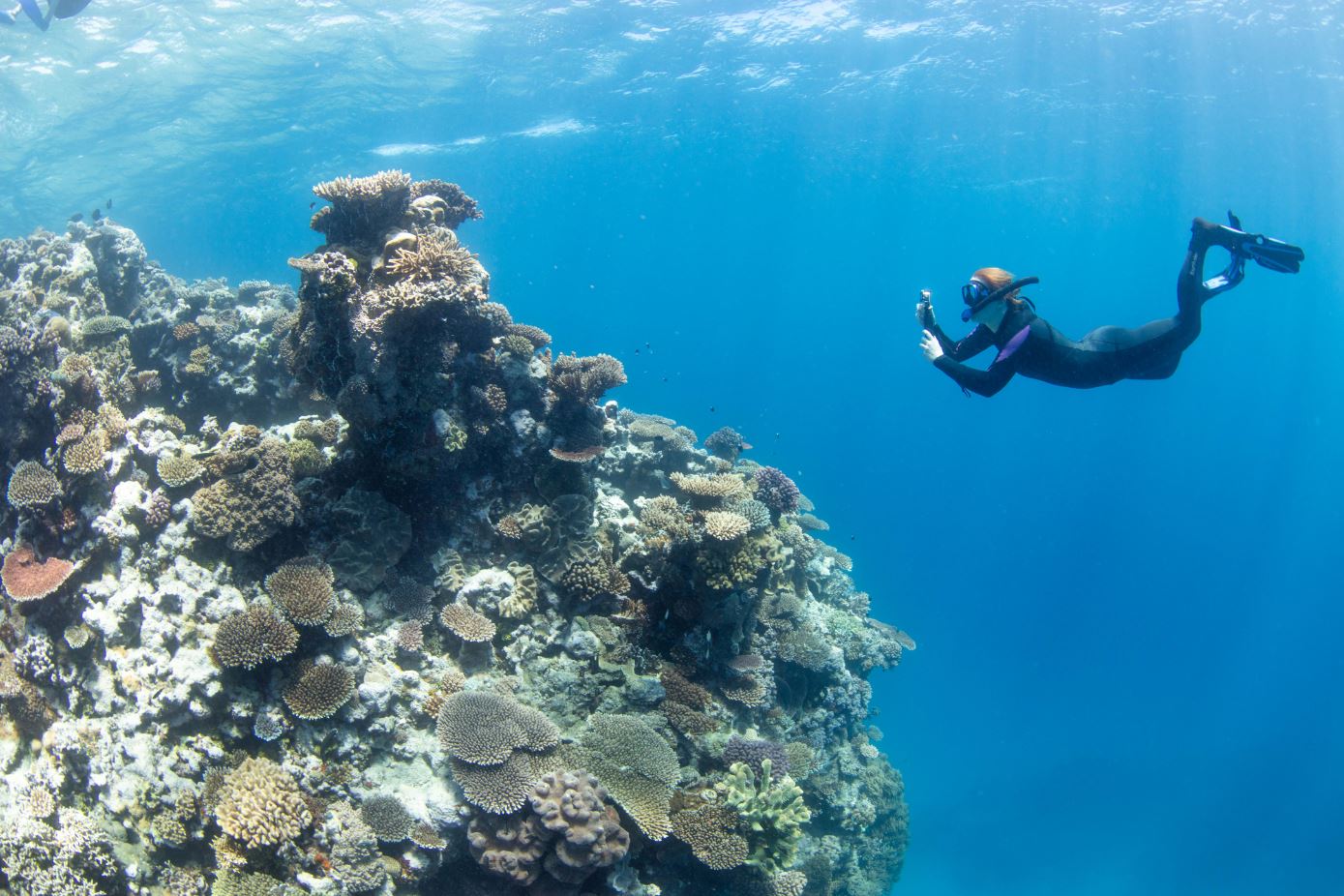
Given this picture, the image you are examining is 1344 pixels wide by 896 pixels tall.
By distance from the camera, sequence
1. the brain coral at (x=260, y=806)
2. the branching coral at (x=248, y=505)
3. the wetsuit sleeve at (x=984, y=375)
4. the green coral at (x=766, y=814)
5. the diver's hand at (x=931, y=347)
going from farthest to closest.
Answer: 1. the wetsuit sleeve at (x=984, y=375)
2. the diver's hand at (x=931, y=347)
3. the branching coral at (x=248, y=505)
4. the green coral at (x=766, y=814)
5. the brain coral at (x=260, y=806)

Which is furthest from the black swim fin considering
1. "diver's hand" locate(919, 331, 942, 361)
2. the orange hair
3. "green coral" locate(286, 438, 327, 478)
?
A: "green coral" locate(286, 438, 327, 478)

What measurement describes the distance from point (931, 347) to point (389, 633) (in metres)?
8.02

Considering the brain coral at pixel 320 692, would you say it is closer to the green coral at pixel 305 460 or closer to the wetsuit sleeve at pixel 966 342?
the green coral at pixel 305 460

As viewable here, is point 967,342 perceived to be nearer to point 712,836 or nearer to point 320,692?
point 712,836

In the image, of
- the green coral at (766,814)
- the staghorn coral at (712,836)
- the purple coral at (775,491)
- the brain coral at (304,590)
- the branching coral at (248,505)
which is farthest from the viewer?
the purple coral at (775,491)

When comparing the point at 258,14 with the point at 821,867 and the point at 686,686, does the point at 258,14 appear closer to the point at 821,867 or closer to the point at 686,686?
the point at 686,686

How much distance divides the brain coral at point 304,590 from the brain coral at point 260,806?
5.02 feet

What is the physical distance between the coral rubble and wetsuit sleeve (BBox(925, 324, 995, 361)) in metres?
3.65

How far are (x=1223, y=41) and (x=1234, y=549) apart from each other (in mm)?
94357

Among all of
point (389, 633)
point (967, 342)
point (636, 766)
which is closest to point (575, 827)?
point (636, 766)

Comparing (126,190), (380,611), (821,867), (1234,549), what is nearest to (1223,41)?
(821,867)

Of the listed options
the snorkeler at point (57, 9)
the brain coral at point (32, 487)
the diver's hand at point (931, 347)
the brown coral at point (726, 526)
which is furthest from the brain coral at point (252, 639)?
the snorkeler at point (57, 9)

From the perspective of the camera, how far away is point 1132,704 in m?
69.1

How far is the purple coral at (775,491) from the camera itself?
40.3ft
